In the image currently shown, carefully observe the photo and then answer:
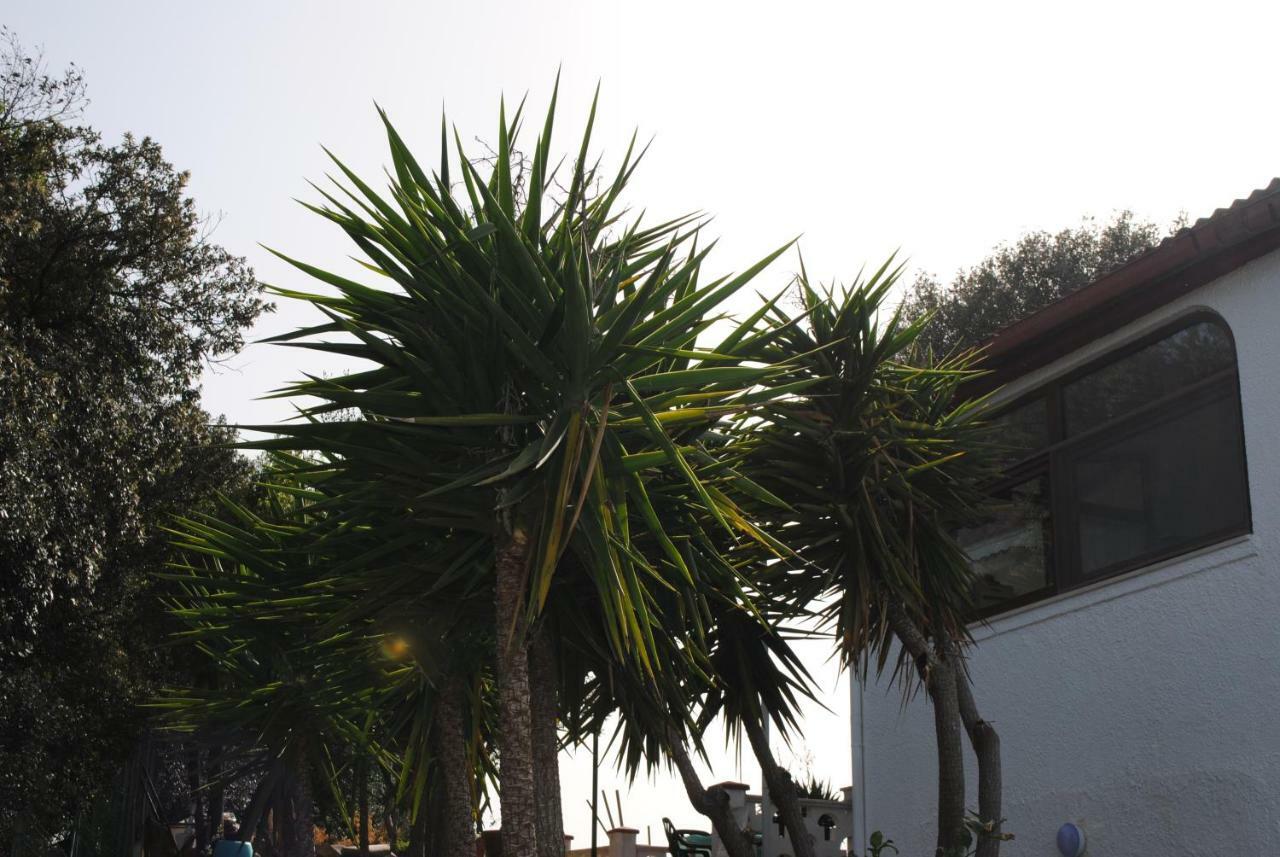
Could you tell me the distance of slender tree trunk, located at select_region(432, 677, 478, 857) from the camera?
798 cm

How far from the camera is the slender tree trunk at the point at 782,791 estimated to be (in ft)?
31.3

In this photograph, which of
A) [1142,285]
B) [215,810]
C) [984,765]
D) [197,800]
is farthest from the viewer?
[215,810]

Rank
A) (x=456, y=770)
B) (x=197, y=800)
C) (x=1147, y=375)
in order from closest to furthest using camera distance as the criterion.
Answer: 1. (x=456, y=770)
2. (x=1147, y=375)
3. (x=197, y=800)

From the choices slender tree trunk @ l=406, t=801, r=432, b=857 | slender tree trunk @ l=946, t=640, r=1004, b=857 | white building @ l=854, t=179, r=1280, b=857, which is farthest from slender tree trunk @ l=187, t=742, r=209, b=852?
slender tree trunk @ l=946, t=640, r=1004, b=857

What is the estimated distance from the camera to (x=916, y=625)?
904 centimetres

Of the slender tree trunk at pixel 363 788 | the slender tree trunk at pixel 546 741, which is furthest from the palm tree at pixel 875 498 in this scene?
the slender tree trunk at pixel 363 788

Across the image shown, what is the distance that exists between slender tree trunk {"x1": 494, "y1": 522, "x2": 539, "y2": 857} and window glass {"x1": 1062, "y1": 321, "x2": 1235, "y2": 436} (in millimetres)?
5549

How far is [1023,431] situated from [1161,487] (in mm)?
1865

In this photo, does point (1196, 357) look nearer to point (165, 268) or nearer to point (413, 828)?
point (413, 828)

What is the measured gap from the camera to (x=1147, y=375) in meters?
10.2

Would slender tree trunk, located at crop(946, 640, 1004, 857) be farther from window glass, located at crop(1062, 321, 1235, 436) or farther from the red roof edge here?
window glass, located at crop(1062, 321, 1235, 436)

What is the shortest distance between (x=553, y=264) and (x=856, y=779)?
7478mm

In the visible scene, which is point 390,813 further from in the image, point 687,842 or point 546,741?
point 546,741

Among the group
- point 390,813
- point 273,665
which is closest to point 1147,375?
point 273,665
